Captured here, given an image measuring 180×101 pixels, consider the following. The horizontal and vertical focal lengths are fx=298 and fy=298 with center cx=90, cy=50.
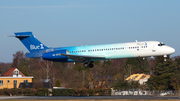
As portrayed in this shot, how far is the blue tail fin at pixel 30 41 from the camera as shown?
156 ft

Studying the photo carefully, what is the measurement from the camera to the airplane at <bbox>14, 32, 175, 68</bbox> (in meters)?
41.6

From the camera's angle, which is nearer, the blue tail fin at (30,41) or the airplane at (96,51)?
the airplane at (96,51)

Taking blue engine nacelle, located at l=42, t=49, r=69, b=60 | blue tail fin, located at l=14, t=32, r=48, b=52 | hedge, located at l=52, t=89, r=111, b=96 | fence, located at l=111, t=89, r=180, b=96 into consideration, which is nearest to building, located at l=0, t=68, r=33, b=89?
hedge, located at l=52, t=89, r=111, b=96

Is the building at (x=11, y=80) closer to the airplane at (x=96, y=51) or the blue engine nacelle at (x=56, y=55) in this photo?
the airplane at (x=96, y=51)

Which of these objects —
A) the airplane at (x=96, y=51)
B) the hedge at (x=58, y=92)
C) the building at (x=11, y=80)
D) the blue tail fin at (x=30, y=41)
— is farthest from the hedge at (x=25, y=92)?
the building at (x=11, y=80)

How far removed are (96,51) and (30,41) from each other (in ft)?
38.2

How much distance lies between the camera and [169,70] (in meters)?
72.6

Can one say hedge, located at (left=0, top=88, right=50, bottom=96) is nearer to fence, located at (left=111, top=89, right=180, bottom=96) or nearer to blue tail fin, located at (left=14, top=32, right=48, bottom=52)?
blue tail fin, located at (left=14, top=32, right=48, bottom=52)

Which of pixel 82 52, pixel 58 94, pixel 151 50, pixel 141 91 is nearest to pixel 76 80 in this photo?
pixel 58 94

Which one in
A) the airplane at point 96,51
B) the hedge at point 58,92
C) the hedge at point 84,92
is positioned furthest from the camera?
the hedge at point 58,92

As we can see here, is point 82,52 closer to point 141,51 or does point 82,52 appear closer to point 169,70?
point 141,51

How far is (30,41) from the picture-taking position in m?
A: 47.9

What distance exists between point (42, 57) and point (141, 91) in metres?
18.6

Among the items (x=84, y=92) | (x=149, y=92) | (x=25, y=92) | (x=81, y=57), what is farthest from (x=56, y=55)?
(x=149, y=92)
